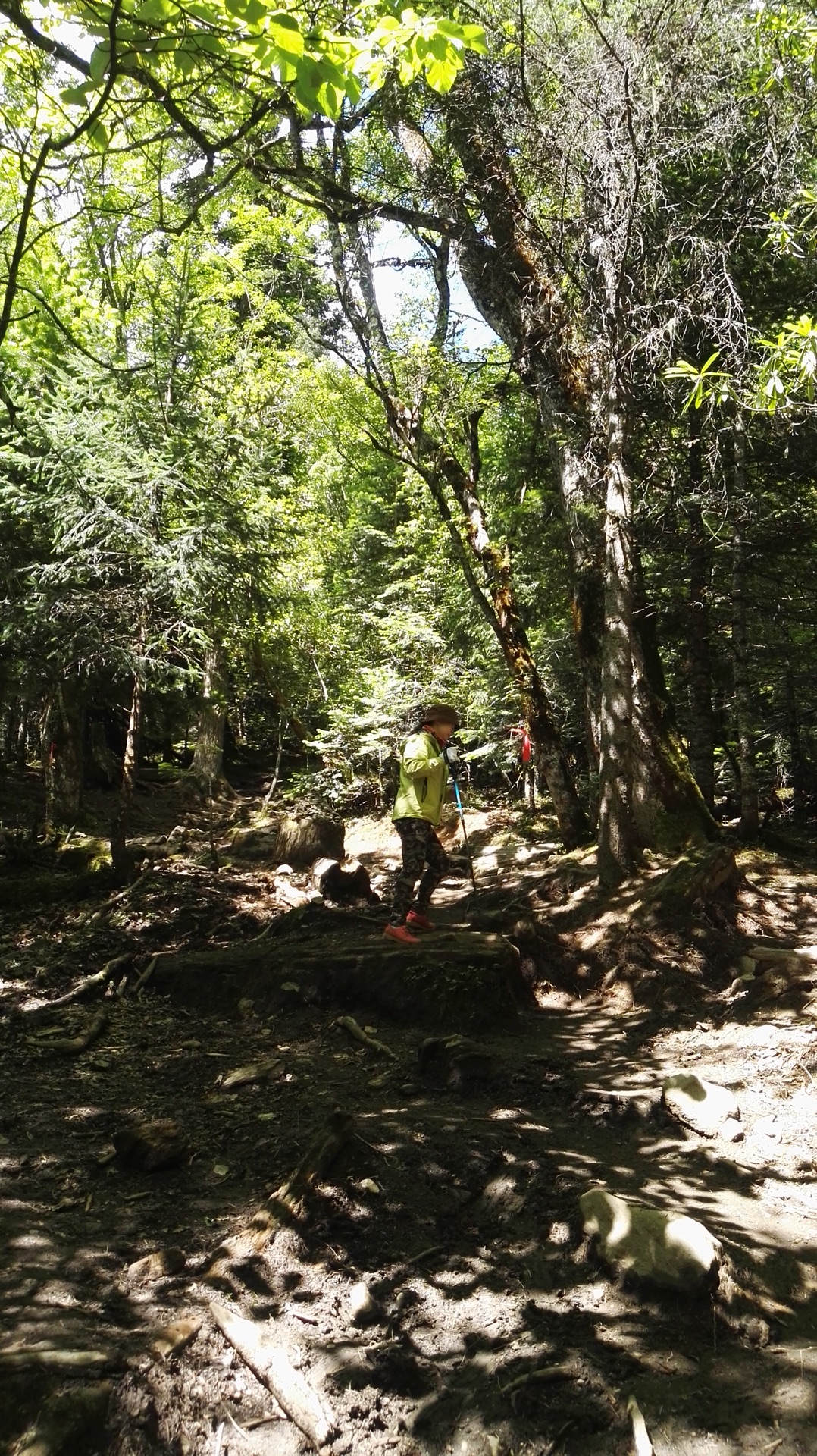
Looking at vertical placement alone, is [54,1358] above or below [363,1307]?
above

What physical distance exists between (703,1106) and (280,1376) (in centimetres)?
287

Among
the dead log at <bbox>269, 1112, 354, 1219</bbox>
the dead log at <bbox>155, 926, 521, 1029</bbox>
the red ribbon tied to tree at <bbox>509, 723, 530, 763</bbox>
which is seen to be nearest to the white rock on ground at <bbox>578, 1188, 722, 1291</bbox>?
the dead log at <bbox>269, 1112, 354, 1219</bbox>

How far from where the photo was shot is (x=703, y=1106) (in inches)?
191

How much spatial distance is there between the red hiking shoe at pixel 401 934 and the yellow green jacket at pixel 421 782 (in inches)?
39.0

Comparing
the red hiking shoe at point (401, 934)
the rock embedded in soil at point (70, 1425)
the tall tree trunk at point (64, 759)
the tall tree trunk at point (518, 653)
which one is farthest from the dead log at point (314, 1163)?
the tall tree trunk at point (64, 759)

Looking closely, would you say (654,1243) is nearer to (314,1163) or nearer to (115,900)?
(314,1163)

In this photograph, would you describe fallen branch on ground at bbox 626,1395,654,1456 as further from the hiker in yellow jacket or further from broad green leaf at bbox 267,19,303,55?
the hiker in yellow jacket

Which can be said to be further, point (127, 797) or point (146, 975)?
point (127, 797)

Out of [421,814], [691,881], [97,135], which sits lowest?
[691,881]

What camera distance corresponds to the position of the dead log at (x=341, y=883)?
1055cm

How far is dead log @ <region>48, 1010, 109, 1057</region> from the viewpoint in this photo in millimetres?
5867

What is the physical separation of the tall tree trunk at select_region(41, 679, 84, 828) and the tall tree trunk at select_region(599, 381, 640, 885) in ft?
23.3

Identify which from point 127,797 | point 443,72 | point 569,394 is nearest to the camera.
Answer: point 443,72

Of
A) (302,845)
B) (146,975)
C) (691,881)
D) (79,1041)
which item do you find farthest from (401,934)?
(302,845)
